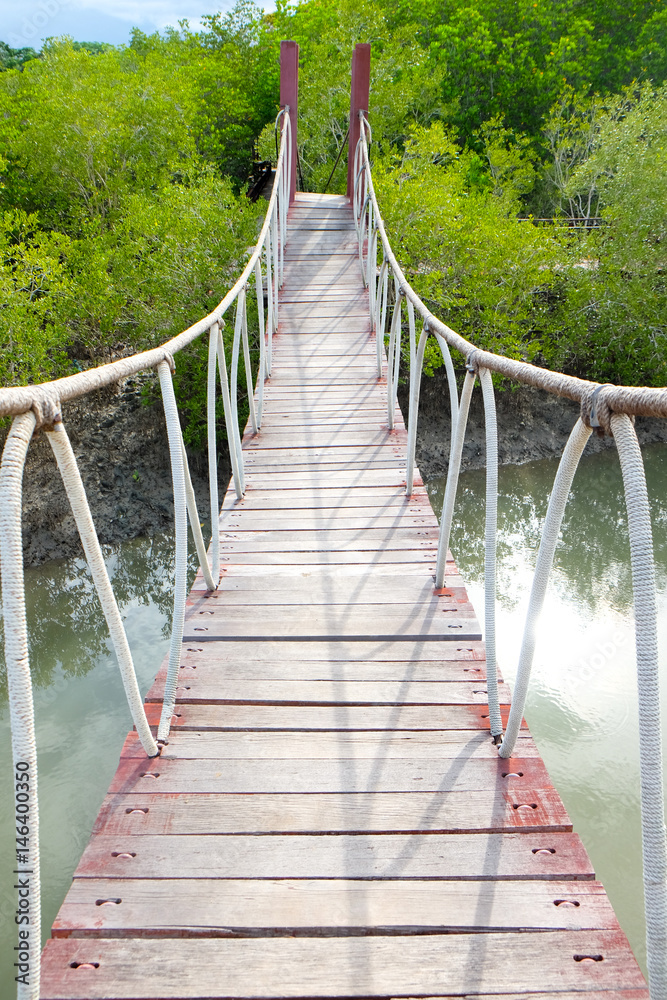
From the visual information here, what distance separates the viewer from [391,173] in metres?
11.9

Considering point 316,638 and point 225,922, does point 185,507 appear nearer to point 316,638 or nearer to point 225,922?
point 316,638

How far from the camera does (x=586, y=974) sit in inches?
43.3

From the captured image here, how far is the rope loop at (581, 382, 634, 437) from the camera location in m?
0.96

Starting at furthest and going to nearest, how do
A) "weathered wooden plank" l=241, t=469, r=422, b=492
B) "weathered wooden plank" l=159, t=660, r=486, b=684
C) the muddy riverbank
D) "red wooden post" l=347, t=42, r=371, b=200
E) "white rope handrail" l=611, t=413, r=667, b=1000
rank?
1. "red wooden post" l=347, t=42, r=371, b=200
2. the muddy riverbank
3. "weathered wooden plank" l=241, t=469, r=422, b=492
4. "weathered wooden plank" l=159, t=660, r=486, b=684
5. "white rope handrail" l=611, t=413, r=667, b=1000

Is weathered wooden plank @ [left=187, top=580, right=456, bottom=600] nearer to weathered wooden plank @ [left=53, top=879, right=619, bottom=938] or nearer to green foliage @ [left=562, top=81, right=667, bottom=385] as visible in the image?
weathered wooden plank @ [left=53, top=879, right=619, bottom=938]

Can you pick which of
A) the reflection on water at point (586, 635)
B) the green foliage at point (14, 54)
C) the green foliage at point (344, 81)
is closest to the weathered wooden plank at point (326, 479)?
the reflection on water at point (586, 635)

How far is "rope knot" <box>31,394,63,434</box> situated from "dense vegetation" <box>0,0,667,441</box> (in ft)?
→ 23.8

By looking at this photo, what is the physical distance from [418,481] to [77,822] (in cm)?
271

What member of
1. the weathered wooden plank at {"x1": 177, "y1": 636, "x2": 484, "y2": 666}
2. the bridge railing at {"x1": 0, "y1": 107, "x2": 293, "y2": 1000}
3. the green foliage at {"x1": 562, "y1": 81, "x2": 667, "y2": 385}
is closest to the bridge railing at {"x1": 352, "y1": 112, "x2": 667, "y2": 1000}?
the weathered wooden plank at {"x1": 177, "y1": 636, "x2": 484, "y2": 666}

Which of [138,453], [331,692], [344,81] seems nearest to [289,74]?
[138,453]

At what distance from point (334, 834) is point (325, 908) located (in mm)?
169

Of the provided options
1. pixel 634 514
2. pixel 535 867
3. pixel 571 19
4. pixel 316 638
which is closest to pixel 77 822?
pixel 316 638

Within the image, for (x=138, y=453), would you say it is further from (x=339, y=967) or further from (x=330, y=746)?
(x=339, y=967)

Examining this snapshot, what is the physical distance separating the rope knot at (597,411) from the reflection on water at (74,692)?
347 cm
